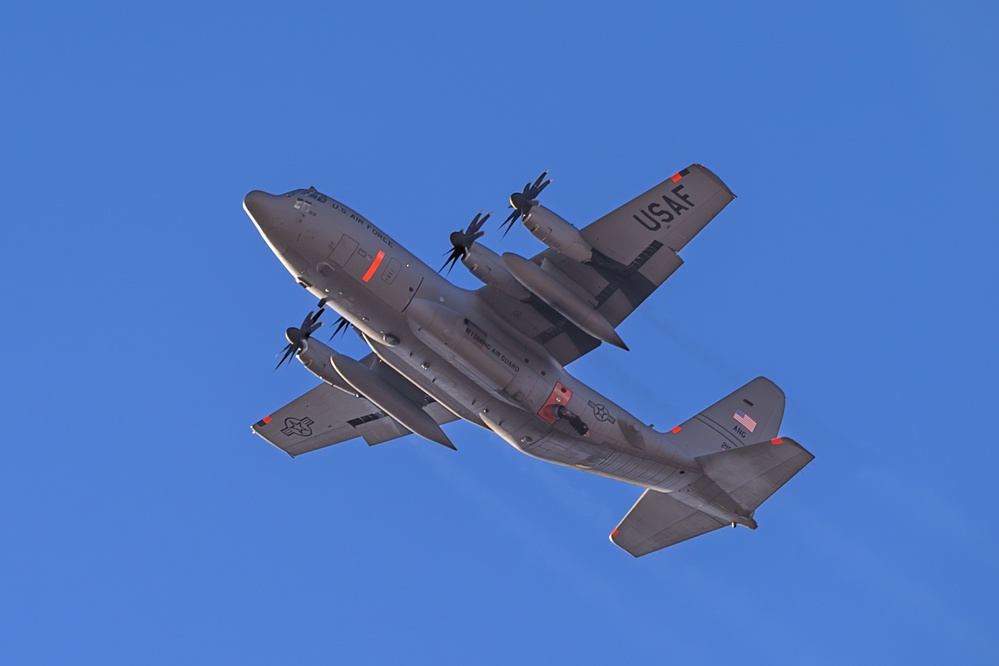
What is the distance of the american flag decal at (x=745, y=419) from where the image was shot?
110 feet

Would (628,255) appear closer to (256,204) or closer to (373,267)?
(373,267)

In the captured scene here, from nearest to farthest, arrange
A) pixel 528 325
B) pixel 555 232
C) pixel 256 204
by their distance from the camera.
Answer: pixel 256 204, pixel 555 232, pixel 528 325

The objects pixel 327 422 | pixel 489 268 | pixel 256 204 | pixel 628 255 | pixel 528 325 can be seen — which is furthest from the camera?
pixel 327 422

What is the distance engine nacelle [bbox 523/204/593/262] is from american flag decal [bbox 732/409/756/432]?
29.2 feet

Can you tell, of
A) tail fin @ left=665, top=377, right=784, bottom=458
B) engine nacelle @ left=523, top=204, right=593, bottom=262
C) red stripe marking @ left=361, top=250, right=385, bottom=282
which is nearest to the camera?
engine nacelle @ left=523, top=204, right=593, bottom=262

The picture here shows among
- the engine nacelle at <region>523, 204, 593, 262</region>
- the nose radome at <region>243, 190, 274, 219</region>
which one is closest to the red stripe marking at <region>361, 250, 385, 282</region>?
the nose radome at <region>243, 190, 274, 219</region>

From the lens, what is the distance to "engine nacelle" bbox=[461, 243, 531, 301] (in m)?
27.4

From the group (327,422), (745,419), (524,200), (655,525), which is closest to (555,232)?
(524,200)

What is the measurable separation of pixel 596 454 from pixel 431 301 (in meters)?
5.84

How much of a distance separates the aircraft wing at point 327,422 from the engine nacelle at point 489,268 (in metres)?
6.61

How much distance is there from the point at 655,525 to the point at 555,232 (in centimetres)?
977

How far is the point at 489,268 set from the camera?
2745 centimetres

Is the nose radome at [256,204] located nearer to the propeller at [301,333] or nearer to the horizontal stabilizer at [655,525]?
the propeller at [301,333]

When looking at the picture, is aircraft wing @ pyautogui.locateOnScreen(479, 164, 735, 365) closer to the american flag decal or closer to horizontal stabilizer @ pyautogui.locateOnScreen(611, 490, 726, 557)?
horizontal stabilizer @ pyautogui.locateOnScreen(611, 490, 726, 557)
